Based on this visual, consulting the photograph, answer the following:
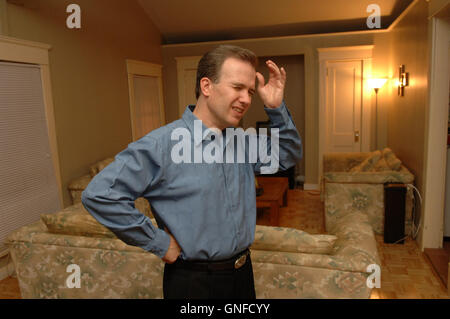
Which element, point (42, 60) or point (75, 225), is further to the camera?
point (42, 60)

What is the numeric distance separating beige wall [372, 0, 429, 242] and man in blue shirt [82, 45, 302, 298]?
2838 mm

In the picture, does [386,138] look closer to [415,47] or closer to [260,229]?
[415,47]

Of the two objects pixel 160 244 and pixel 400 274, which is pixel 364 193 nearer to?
pixel 400 274

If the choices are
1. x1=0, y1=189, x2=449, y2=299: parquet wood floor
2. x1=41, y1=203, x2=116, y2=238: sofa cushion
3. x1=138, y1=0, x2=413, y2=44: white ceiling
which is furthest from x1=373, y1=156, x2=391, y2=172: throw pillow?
x1=41, y1=203, x2=116, y2=238: sofa cushion

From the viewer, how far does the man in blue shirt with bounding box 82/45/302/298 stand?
1.09 meters

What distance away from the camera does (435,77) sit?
3225 mm

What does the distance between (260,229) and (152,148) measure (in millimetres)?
1039

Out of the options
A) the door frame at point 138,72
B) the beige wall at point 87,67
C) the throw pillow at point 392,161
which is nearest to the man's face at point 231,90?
the beige wall at point 87,67

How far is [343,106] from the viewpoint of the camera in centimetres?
591

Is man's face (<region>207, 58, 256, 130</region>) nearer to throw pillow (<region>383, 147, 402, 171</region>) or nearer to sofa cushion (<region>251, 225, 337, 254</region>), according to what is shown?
sofa cushion (<region>251, 225, 337, 254</region>)

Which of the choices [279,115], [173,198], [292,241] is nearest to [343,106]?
[292,241]

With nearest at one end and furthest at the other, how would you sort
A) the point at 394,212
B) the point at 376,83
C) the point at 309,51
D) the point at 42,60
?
the point at 394,212, the point at 42,60, the point at 376,83, the point at 309,51

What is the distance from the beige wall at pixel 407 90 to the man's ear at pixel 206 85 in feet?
9.43

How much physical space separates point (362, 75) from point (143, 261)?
4850mm
